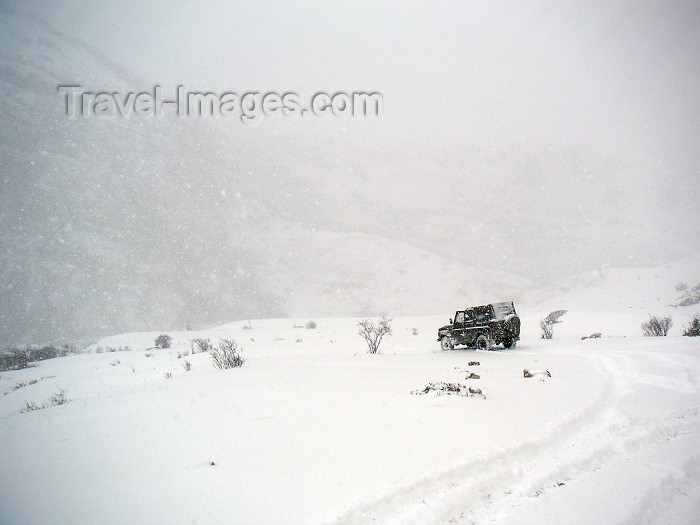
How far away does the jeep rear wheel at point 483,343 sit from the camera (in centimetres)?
1318

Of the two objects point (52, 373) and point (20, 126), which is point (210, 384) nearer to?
point (52, 373)

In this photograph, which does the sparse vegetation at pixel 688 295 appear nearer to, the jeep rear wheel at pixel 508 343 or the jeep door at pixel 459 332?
the jeep rear wheel at pixel 508 343

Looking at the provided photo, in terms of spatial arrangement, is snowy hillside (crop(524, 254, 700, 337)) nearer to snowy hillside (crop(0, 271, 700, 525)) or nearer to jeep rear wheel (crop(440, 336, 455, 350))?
jeep rear wheel (crop(440, 336, 455, 350))

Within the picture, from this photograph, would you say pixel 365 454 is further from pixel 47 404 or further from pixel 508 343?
pixel 508 343

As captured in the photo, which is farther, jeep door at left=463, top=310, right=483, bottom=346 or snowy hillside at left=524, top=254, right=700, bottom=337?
snowy hillside at left=524, top=254, right=700, bottom=337

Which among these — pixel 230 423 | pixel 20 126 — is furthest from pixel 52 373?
pixel 20 126

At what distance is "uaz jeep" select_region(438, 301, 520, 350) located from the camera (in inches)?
513

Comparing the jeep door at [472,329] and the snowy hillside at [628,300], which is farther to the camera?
the snowy hillside at [628,300]

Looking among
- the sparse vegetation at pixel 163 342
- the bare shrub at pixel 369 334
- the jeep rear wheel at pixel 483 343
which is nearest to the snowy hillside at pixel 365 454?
the bare shrub at pixel 369 334

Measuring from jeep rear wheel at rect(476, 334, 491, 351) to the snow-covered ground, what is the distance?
7.04 metres

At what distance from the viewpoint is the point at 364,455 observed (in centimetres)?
294

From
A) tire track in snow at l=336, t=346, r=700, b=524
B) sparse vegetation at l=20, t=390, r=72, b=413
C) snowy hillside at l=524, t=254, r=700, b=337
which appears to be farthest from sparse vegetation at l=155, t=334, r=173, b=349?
snowy hillside at l=524, t=254, r=700, b=337

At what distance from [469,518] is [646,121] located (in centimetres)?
10606

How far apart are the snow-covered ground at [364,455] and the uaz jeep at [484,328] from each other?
682 centimetres
